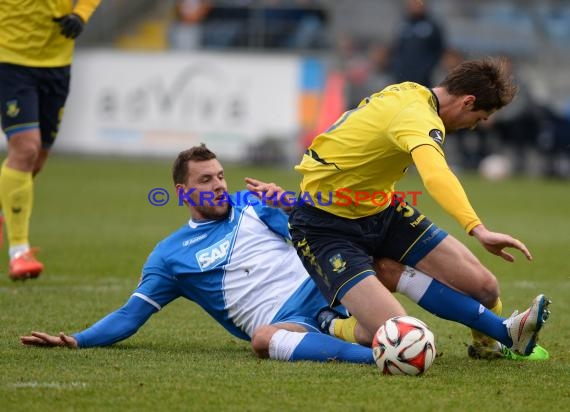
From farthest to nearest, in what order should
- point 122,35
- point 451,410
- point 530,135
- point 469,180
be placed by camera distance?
point 122,35 < point 530,135 < point 469,180 < point 451,410

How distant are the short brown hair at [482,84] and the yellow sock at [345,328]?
124 cm

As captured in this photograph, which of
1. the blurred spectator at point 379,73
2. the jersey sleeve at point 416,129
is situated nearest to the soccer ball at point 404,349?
the jersey sleeve at point 416,129

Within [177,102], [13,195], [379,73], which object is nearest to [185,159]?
[13,195]

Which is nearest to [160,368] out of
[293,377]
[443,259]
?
[293,377]

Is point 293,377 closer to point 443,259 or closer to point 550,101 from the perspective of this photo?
point 443,259

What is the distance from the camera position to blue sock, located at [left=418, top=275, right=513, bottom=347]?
5.55 metres

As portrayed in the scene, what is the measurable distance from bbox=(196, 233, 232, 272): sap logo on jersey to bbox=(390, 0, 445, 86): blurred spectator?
40.4ft

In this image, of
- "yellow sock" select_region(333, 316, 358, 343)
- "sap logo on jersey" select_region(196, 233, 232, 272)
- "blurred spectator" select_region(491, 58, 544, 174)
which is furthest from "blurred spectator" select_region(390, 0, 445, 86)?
"yellow sock" select_region(333, 316, 358, 343)

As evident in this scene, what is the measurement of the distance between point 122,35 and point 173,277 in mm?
18513

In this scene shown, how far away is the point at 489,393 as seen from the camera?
466 cm

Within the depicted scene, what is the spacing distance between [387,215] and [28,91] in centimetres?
359

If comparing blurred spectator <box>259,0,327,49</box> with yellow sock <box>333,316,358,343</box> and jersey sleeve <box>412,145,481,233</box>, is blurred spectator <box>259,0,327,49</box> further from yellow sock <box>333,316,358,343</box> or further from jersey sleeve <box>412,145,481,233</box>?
A: jersey sleeve <box>412,145,481,233</box>

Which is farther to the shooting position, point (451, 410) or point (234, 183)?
point (234, 183)

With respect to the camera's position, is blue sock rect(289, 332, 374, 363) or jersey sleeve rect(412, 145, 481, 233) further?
blue sock rect(289, 332, 374, 363)
